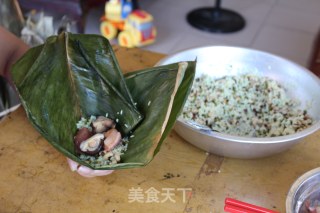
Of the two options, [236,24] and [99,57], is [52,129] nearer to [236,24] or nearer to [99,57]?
[99,57]

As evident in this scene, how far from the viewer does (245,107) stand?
3.25 feet

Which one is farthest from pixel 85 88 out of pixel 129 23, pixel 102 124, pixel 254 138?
pixel 129 23

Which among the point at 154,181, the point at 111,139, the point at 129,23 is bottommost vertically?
the point at 129,23

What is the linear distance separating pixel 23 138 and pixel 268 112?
60 cm

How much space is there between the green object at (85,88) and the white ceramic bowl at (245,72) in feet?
0.29

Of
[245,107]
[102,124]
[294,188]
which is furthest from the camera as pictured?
[245,107]

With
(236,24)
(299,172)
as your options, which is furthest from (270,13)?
(299,172)

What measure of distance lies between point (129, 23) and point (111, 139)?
1.70 meters

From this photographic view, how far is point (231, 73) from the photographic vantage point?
3.58 ft

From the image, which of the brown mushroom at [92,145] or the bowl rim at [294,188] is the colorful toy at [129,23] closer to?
the brown mushroom at [92,145]

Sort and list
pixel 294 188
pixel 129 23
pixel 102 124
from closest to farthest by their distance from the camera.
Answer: pixel 294 188 < pixel 102 124 < pixel 129 23

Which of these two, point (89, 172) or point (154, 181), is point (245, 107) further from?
point (89, 172)

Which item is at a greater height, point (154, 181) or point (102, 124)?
point (102, 124)

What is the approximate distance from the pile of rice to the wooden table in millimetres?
64
